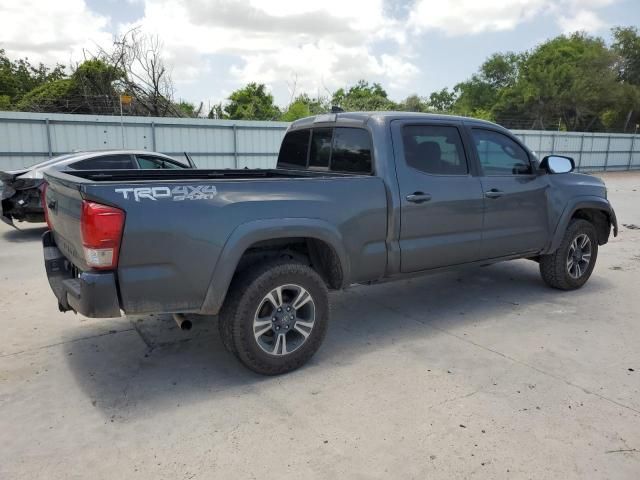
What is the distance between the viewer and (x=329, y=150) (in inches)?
181

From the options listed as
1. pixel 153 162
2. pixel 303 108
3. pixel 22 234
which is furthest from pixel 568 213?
pixel 303 108

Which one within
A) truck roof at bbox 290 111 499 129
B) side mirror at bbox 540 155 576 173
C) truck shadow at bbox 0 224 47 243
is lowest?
truck shadow at bbox 0 224 47 243

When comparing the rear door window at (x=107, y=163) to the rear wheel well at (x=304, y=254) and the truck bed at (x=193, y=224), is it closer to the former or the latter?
the truck bed at (x=193, y=224)

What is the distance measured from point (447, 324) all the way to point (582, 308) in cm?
155

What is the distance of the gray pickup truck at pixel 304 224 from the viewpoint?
2975mm

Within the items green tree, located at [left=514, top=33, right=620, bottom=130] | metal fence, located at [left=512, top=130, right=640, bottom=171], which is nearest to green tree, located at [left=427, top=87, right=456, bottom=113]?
green tree, located at [left=514, top=33, right=620, bottom=130]

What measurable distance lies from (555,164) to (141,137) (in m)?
12.3

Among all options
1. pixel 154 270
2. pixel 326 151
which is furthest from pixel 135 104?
pixel 154 270

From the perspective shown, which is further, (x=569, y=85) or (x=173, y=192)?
(x=569, y=85)

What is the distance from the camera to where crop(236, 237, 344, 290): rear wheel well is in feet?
11.7

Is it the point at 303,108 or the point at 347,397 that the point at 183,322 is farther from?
the point at 303,108

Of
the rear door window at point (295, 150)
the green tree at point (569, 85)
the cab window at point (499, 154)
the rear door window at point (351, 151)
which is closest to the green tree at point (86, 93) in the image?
the rear door window at point (295, 150)

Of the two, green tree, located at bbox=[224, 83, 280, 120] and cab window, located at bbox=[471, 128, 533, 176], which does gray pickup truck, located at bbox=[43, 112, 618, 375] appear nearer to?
cab window, located at bbox=[471, 128, 533, 176]

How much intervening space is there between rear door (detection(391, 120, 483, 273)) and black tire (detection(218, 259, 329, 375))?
93 cm
